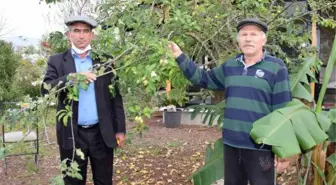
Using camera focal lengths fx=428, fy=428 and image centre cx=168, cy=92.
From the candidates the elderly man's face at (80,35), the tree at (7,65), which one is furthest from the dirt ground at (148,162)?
the tree at (7,65)

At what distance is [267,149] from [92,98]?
160cm

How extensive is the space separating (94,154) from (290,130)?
1.87 metres

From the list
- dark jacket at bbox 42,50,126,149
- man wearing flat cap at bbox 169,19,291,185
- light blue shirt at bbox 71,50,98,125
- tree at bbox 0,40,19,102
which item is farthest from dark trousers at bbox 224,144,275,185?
tree at bbox 0,40,19,102

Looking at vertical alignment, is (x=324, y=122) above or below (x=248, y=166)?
above

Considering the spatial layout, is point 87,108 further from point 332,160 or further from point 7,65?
point 7,65

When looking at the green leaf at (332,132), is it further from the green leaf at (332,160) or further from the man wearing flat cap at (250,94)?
the man wearing flat cap at (250,94)

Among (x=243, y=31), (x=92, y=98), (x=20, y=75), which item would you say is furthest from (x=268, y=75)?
(x=20, y=75)

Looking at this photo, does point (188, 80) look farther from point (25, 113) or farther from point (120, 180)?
point (120, 180)

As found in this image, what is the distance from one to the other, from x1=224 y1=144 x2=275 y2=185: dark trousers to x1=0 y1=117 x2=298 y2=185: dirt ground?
5.63 ft

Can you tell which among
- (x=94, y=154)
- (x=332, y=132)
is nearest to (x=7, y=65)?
(x=94, y=154)

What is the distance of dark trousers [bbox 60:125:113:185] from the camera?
3.95m

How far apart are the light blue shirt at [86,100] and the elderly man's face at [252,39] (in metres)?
1.40

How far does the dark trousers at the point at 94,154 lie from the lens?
3.95m

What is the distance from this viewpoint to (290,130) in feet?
10.1
